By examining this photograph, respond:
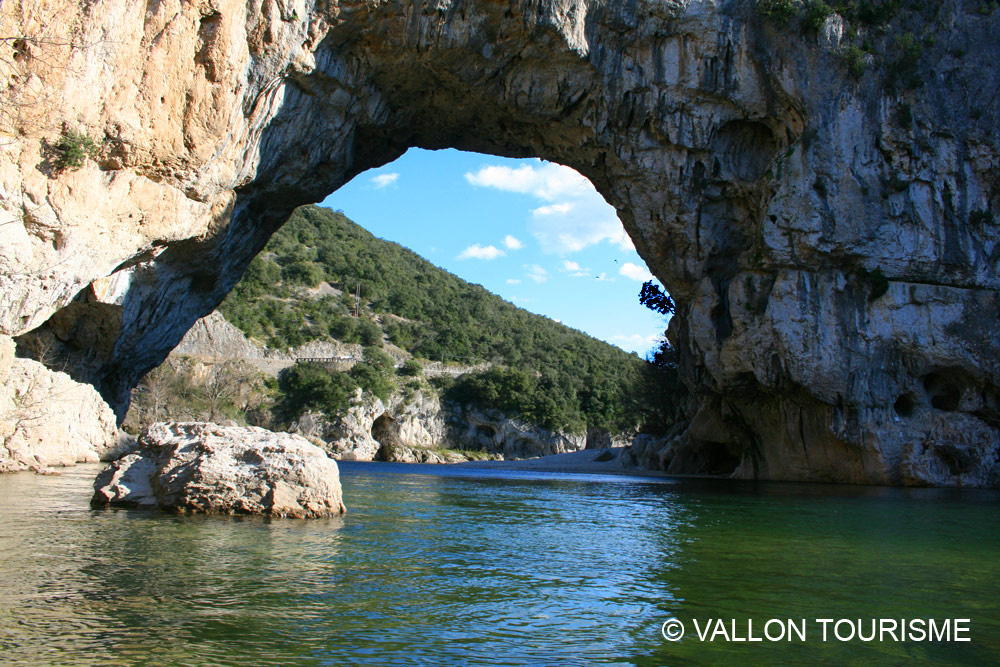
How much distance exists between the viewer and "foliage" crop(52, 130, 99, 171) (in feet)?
42.7

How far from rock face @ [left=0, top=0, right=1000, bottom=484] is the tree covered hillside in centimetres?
3314

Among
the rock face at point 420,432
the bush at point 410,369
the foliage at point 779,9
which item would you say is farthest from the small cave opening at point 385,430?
the foliage at point 779,9

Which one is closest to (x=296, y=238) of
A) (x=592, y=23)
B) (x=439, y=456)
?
(x=439, y=456)

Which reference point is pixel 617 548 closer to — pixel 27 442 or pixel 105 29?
pixel 105 29

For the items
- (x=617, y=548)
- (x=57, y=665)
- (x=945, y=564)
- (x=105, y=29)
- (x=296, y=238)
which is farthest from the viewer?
(x=296, y=238)

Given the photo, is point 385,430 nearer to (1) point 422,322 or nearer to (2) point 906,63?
(1) point 422,322

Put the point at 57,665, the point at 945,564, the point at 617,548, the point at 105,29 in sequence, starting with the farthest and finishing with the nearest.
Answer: the point at 105,29 → the point at 617,548 → the point at 945,564 → the point at 57,665

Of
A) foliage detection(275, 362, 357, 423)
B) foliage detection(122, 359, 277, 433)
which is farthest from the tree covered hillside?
foliage detection(122, 359, 277, 433)

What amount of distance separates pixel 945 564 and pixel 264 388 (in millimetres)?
53011

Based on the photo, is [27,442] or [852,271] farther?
[852,271]

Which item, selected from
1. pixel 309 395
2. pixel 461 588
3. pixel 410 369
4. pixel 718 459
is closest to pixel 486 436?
pixel 410 369

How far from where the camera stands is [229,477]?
8.23 meters

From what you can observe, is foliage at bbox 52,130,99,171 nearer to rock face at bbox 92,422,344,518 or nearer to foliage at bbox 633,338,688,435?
rock face at bbox 92,422,344,518

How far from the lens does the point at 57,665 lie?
10.4ft
